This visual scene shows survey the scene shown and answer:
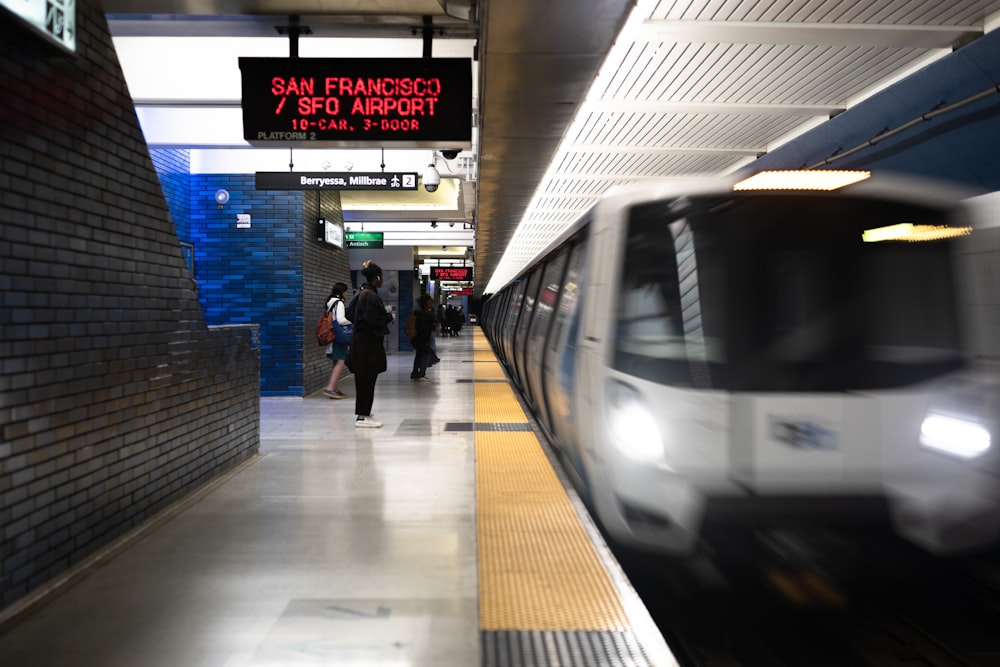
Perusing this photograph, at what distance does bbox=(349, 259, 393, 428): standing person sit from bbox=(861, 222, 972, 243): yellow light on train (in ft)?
16.0

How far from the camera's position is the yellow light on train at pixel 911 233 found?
3.25 m

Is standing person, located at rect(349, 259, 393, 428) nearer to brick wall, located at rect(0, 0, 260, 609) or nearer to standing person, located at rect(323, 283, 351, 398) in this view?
standing person, located at rect(323, 283, 351, 398)

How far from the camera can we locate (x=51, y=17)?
2988 millimetres

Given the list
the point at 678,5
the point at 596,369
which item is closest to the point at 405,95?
the point at 678,5

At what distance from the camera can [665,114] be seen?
803 centimetres

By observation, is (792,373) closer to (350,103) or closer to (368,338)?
(350,103)

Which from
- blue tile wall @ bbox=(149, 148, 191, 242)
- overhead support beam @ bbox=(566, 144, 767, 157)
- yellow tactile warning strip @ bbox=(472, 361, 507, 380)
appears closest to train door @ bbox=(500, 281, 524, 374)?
yellow tactile warning strip @ bbox=(472, 361, 507, 380)

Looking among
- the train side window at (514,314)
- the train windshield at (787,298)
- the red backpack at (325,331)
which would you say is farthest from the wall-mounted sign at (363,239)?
the train windshield at (787,298)

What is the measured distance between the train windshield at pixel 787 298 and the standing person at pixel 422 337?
921 cm

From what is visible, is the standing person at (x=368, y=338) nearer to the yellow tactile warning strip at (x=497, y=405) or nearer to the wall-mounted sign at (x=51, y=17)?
the yellow tactile warning strip at (x=497, y=405)

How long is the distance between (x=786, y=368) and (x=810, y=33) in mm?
3934

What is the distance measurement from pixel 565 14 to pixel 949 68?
3.57m

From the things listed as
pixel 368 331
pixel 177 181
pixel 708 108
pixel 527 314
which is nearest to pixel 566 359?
pixel 368 331

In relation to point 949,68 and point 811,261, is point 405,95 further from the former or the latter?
point 949,68
